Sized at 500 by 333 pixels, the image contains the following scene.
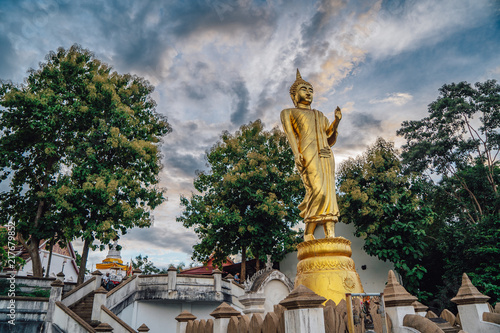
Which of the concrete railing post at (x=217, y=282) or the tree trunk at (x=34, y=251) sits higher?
the tree trunk at (x=34, y=251)

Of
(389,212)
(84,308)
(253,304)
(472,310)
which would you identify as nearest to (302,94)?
(253,304)

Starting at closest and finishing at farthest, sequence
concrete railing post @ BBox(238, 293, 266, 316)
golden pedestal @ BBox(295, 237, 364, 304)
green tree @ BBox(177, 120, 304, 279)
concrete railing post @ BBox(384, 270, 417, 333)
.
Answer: concrete railing post @ BBox(384, 270, 417, 333) → golden pedestal @ BBox(295, 237, 364, 304) → concrete railing post @ BBox(238, 293, 266, 316) → green tree @ BBox(177, 120, 304, 279)

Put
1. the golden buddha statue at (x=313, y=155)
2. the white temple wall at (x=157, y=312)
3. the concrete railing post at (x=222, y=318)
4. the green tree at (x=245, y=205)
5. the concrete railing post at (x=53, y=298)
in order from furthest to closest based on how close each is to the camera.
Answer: the green tree at (x=245, y=205), the white temple wall at (x=157, y=312), the concrete railing post at (x=53, y=298), the golden buddha statue at (x=313, y=155), the concrete railing post at (x=222, y=318)

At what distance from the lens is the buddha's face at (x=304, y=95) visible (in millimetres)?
9625

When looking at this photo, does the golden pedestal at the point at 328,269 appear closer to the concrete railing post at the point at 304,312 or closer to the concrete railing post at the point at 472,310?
the concrete railing post at the point at 472,310

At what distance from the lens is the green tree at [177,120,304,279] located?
17781 millimetres

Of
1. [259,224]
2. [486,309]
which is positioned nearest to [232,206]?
[259,224]

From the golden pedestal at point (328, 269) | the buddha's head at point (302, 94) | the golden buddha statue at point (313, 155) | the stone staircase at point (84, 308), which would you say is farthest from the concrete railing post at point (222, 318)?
the stone staircase at point (84, 308)

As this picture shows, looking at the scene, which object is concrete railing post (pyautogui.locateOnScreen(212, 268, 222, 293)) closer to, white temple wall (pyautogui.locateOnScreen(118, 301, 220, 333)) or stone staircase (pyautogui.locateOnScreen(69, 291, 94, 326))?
white temple wall (pyautogui.locateOnScreen(118, 301, 220, 333))

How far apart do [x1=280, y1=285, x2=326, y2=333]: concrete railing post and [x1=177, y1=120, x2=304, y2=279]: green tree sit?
44.2 feet

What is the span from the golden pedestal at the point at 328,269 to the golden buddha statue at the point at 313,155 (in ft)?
1.77

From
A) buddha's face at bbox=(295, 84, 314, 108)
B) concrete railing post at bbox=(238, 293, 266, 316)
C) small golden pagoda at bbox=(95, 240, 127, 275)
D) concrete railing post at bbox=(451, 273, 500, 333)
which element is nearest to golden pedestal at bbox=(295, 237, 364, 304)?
concrete railing post at bbox=(238, 293, 266, 316)

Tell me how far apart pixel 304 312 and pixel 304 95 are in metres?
7.05

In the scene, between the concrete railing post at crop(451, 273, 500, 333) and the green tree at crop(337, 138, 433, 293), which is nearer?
the concrete railing post at crop(451, 273, 500, 333)
